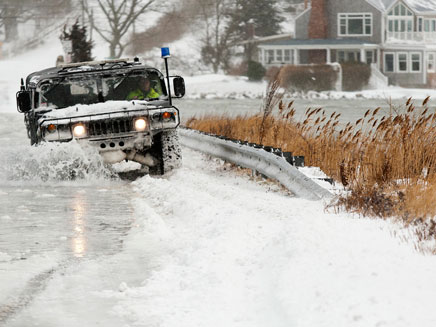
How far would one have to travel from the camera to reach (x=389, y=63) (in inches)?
2906

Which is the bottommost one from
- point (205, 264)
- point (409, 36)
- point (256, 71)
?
point (256, 71)

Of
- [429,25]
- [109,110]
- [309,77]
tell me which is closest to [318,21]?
[309,77]

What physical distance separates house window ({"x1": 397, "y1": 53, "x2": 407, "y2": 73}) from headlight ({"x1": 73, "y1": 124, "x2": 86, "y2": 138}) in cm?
6124

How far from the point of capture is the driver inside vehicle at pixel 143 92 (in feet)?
49.3

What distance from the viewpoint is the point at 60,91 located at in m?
14.8

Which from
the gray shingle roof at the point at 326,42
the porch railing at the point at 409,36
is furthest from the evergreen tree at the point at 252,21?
the porch railing at the point at 409,36

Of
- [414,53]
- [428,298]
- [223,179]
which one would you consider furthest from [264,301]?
[414,53]

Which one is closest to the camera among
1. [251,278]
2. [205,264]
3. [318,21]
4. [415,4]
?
[251,278]

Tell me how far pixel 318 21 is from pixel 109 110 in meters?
61.4

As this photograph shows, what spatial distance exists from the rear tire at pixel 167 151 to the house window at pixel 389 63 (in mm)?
60320

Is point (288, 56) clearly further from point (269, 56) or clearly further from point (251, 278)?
point (251, 278)

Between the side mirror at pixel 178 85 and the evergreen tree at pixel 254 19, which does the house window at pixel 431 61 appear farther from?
the side mirror at pixel 178 85

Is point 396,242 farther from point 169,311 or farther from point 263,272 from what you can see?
point 169,311

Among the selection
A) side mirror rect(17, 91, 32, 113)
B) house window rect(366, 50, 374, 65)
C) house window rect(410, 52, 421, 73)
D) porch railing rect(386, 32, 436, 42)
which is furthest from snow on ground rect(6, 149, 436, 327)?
porch railing rect(386, 32, 436, 42)
